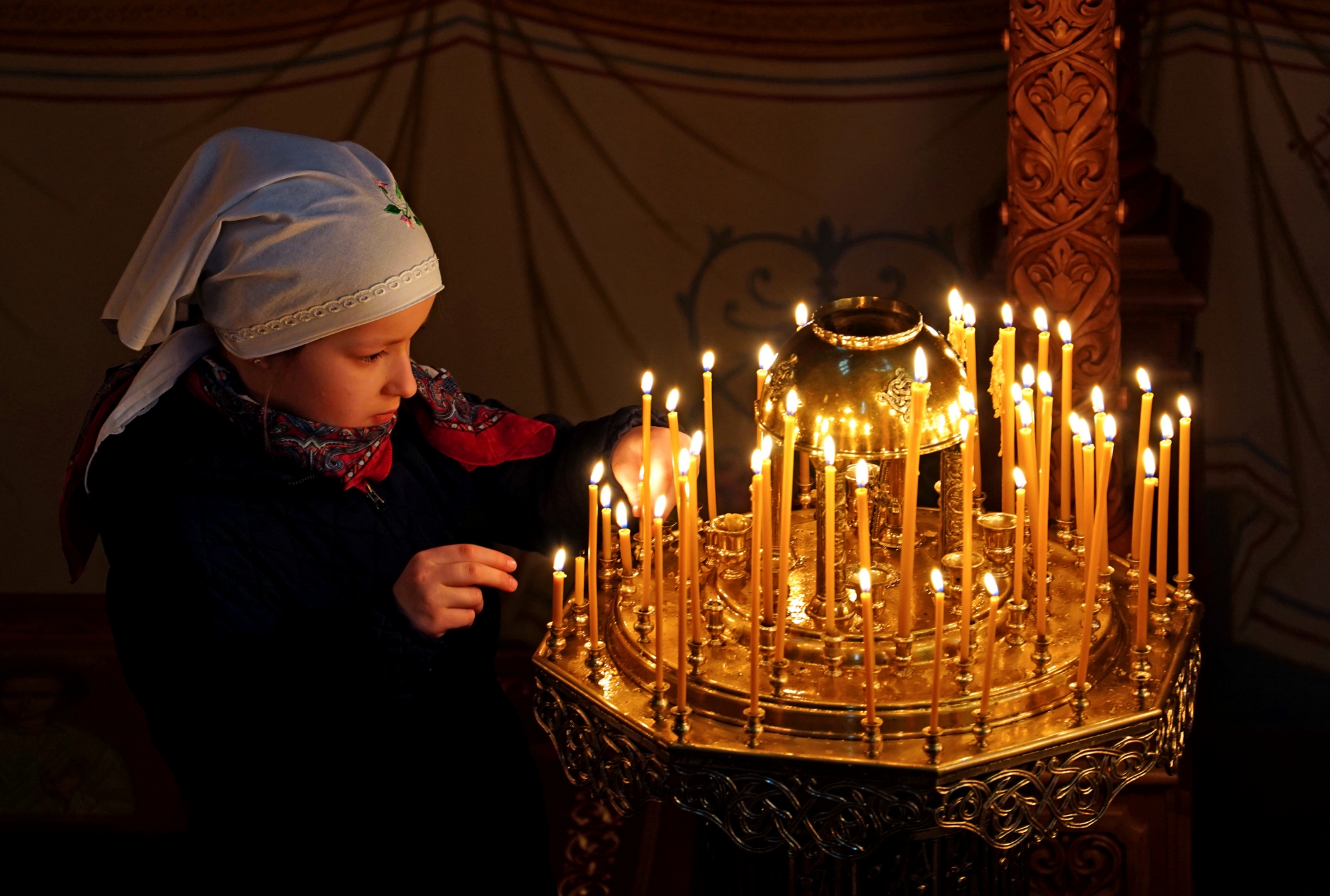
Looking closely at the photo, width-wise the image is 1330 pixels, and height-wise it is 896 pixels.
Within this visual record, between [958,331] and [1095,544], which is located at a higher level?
[958,331]

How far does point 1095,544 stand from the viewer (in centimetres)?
141

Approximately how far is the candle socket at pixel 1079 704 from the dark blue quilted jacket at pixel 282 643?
65 cm

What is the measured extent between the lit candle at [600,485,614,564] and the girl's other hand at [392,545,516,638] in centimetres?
16

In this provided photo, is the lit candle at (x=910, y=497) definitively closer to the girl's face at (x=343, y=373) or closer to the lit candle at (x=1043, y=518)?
the lit candle at (x=1043, y=518)

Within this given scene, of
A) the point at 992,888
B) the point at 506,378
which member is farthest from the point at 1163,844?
the point at 506,378

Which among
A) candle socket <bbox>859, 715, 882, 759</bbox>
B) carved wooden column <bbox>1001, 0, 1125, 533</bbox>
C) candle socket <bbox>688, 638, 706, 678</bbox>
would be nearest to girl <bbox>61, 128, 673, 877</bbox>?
candle socket <bbox>688, 638, 706, 678</bbox>

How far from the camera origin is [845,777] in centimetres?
129

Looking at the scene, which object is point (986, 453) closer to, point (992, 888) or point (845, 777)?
point (992, 888)

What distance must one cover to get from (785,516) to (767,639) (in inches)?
5.1

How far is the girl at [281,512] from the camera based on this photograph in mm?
1457

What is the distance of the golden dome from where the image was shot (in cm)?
143

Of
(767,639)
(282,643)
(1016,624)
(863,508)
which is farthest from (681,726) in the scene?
(282,643)

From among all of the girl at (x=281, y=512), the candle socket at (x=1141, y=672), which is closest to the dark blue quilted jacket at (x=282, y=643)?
the girl at (x=281, y=512)

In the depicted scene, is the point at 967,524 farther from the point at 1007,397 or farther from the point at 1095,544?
the point at 1007,397
